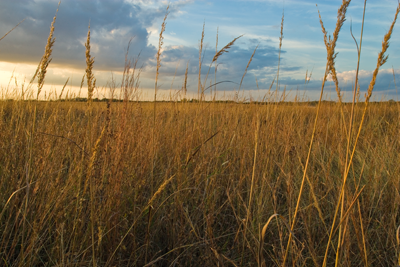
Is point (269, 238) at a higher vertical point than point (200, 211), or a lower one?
lower

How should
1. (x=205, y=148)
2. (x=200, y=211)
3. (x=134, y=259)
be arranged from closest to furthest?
1. (x=134, y=259)
2. (x=200, y=211)
3. (x=205, y=148)

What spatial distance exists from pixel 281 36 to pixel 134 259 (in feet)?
8.48

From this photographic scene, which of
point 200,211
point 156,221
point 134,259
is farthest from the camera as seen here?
point 200,211

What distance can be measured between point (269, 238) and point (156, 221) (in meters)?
0.72

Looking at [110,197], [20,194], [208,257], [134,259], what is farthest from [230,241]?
[20,194]

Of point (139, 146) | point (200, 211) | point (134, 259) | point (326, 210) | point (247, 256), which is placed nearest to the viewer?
point (134, 259)

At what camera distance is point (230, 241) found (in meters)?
1.52

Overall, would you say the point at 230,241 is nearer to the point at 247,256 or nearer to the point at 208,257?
the point at 247,256

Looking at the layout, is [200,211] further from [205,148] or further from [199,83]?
[199,83]

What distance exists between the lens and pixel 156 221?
1.48m

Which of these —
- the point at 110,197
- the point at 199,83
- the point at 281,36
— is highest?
the point at 281,36

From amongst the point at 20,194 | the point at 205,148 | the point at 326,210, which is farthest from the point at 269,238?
the point at 20,194

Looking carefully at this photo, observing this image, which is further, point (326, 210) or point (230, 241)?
point (326, 210)

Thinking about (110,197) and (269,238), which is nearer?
(110,197)
